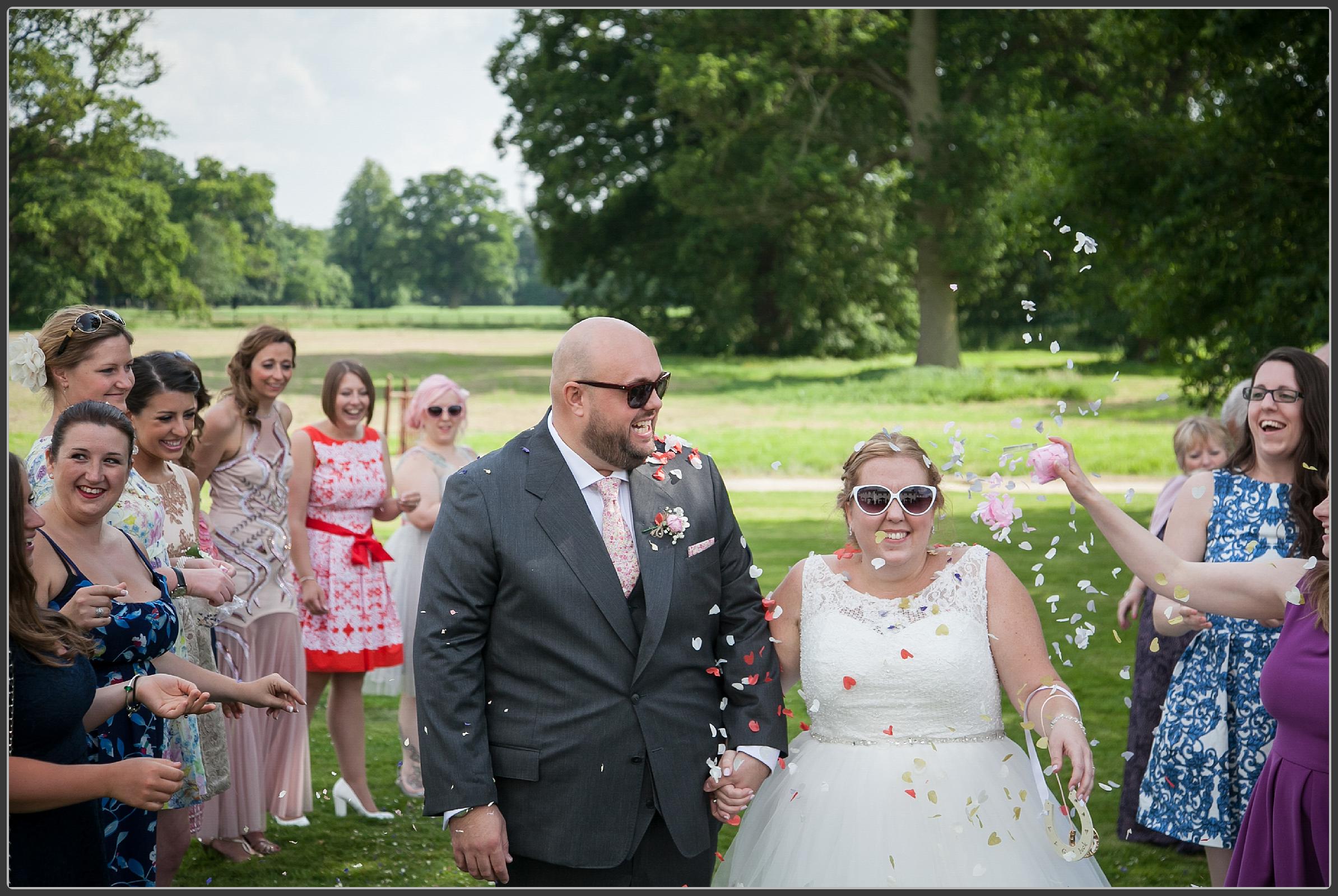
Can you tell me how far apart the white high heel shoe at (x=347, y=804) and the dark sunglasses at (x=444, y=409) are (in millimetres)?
2097

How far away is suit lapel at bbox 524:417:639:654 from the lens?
3.36m

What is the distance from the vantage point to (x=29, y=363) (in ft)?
13.8

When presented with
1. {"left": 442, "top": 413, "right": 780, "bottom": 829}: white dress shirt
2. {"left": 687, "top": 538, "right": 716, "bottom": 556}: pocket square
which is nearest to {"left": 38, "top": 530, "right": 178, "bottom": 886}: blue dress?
{"left": 442, "top": 413, "right": 780, "bottom": 829}: white dress shirt

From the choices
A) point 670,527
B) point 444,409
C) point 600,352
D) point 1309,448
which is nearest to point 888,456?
point 670,527

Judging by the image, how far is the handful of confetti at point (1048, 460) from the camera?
3496 millimetres

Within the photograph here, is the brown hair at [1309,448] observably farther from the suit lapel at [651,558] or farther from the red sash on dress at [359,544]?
the red sash on dress at [359,544]

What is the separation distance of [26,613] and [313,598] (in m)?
3.11

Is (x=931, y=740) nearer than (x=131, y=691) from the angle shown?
No

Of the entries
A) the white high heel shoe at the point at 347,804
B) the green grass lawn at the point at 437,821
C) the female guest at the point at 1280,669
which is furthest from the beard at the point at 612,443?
the white high heel shoe at the point at 347,804

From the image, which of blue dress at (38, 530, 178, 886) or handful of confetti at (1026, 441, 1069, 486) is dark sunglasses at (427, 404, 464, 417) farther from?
handful of confetti at (1026, 441, 1069, 486)

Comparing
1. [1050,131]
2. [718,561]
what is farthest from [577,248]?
[718,561]

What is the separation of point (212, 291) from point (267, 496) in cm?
2547

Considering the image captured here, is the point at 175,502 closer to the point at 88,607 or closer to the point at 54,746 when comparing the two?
the point at 88,607

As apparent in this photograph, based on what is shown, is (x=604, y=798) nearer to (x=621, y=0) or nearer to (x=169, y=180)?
(x=621, y=0)
